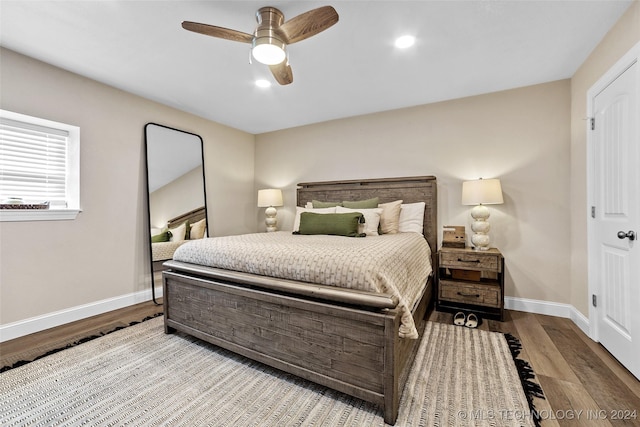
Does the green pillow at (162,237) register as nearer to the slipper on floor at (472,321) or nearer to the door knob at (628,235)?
the slipper on floor at (472,321)

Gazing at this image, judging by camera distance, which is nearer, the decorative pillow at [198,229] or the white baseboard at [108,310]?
the white baseboard at [108,310]

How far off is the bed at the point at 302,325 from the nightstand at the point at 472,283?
0.78 m

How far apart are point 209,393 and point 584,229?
3.32m

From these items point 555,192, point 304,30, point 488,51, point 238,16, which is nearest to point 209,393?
point 304,30

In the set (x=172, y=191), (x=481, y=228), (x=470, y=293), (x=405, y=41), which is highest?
(x=405, y=41)

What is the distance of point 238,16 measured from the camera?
191 centimetres

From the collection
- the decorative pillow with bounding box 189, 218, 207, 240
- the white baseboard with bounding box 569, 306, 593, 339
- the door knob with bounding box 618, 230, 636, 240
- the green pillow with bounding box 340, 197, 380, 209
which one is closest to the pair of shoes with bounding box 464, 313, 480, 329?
the white baseboard with bounding box 569, 306, 593, 339

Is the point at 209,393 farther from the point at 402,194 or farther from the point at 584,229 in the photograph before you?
the point at 584,229

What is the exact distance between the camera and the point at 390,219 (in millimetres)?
3225

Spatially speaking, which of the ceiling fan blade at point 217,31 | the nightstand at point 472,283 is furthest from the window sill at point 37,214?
the nightstand at point 472,283

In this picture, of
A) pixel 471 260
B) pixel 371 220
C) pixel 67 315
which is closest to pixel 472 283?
pixel 471 260

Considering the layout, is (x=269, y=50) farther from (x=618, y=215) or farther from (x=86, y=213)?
(x=618, y=215)

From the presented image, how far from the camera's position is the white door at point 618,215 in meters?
1.77

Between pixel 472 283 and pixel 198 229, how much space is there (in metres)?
3.48
